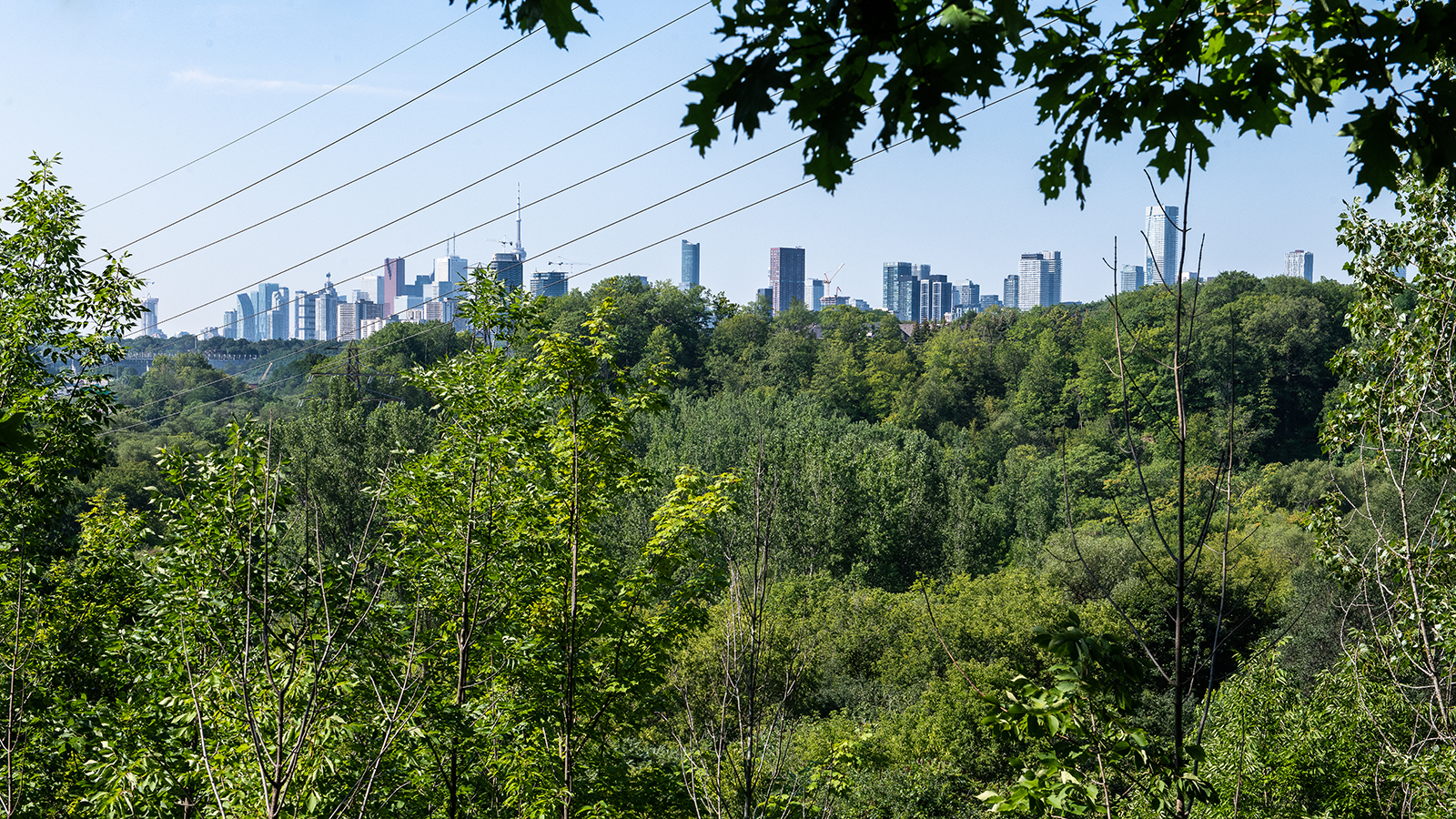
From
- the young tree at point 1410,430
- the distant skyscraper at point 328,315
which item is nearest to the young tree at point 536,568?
the young tree at point 1410,430

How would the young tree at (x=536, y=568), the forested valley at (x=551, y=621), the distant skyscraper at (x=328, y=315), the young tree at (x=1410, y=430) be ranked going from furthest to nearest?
the distant skyscraper at (x=328, y=315)
the young tree at (x=536, y=568)
the young tree at (x=1410, y=430)
the forested valley at (x=551, y=621)

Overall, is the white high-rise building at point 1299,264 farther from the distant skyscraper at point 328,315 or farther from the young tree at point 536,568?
the distant skyscraper at point 328,315

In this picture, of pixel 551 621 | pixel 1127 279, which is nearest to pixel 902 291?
pixel 1127 279

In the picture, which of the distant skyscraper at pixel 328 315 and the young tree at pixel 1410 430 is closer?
the young tree at pixel 1410 430

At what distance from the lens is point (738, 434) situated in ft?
143

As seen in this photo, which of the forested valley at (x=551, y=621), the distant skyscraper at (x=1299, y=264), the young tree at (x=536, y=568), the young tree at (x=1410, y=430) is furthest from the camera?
the distant skyscraper at (x=1299, y=264)

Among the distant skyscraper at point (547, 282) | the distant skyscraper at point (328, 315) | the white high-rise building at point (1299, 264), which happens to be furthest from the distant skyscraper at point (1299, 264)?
the distant skyscraper at point (328, 315)

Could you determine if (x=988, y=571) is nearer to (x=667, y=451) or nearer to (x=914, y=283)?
(x=667, y=451)

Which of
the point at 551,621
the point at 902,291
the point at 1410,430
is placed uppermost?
the point at 902,291

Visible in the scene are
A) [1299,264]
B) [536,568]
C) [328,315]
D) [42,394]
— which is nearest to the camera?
[42,394]

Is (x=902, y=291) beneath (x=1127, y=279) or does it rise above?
above

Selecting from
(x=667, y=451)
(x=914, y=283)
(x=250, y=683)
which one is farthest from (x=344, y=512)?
(x=914, y=283)

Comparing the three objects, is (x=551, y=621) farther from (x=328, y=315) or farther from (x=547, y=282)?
(x=328, y=315)

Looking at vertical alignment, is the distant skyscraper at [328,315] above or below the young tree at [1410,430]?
above
